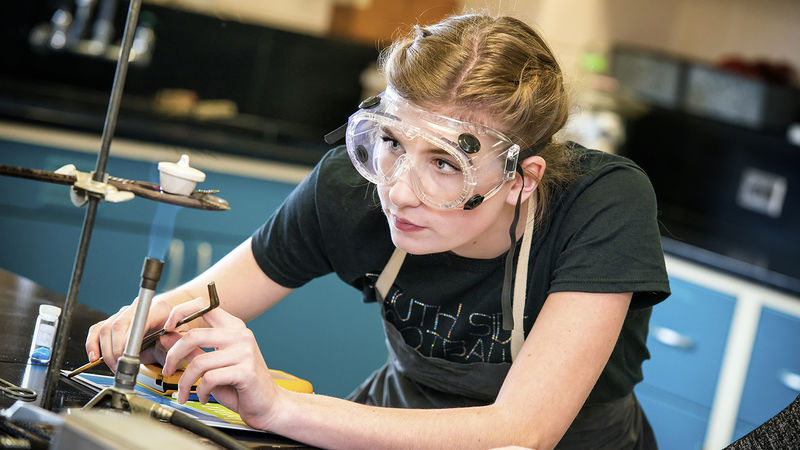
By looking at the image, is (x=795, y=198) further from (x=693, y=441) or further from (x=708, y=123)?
(x=693, y=441)

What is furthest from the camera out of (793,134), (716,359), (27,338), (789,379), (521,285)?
(793,134)

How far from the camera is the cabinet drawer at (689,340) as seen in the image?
123 inches

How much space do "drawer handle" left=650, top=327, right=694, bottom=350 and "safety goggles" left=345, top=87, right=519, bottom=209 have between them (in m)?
2.00

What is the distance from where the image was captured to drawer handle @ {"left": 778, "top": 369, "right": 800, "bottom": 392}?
2.95 metres

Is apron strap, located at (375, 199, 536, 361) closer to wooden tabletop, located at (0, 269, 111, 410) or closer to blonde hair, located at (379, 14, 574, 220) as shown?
blonde hair, located at (379, 14, 574, 220)

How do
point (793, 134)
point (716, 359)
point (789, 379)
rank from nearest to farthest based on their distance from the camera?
point (789, 379)
point (716, 359)
point (793, 134)

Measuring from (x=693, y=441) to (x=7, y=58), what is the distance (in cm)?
272

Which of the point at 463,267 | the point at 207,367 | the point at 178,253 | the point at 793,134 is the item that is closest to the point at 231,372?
the point at 207,367

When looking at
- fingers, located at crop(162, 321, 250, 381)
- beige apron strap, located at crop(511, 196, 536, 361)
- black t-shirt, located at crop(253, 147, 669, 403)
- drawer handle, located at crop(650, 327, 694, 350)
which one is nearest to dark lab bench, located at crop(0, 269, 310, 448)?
fingers, located at crop(162, 321, 250, 381)

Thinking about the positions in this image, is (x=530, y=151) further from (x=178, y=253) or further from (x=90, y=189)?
(x=178, y=253)

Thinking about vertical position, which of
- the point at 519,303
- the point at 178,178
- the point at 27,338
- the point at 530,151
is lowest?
the point at 27,338

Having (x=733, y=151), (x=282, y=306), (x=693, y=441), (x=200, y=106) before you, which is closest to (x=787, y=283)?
(x=693, y=441)

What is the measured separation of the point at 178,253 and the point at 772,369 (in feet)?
6.42

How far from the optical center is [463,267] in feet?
5.23
